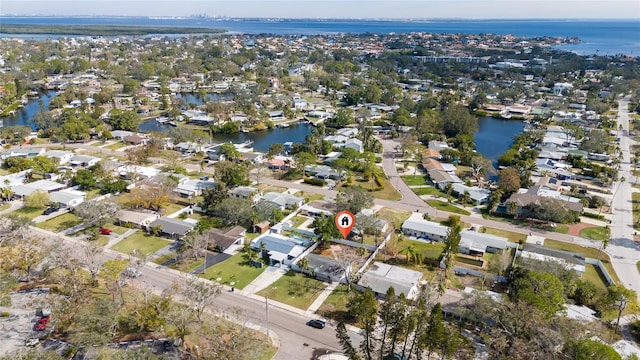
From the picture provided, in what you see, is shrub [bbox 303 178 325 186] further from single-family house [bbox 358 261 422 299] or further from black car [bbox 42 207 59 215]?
black car [bbox 42 207 59 215]

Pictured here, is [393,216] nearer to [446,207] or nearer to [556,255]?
[446,207]

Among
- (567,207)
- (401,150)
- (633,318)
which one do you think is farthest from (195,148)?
(633,318)

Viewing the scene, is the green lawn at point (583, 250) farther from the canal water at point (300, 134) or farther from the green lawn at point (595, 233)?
the canal water at point (300, 134)

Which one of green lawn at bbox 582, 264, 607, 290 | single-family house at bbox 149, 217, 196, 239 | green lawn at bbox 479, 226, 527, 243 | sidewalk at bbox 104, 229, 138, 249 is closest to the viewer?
green lawn at bbox 582, 264, 607, 290

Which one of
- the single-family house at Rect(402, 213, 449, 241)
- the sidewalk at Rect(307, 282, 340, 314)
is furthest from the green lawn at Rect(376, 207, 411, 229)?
the sidewalk at Rect(307, 282, 340, 314)

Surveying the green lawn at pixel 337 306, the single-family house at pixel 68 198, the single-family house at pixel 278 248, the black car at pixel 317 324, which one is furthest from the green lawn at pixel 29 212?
the black car at pixel 317 324

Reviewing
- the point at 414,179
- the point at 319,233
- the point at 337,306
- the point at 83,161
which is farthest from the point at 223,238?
the point at 83,161

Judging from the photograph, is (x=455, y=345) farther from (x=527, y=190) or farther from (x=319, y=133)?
(x=319, y=133)
